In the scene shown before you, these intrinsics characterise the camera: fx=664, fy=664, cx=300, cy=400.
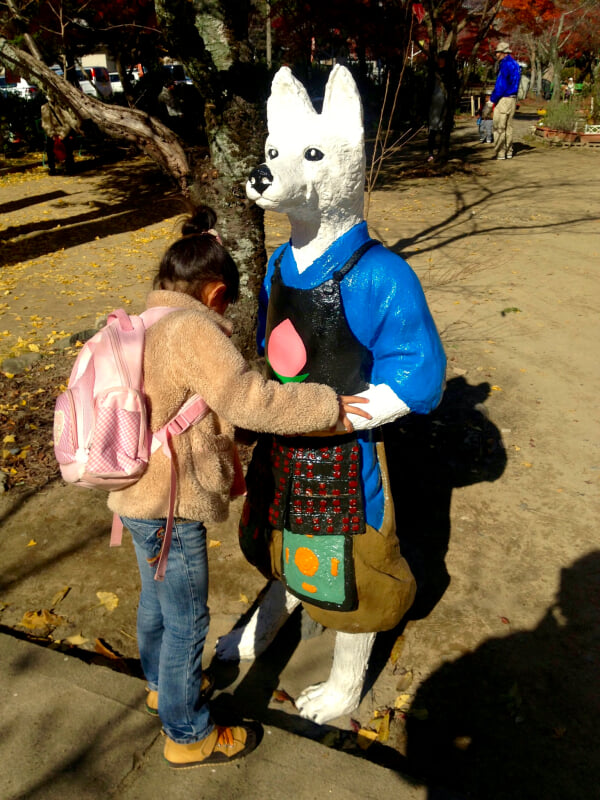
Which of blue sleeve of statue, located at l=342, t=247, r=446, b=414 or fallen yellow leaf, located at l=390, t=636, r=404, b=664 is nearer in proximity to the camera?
blue sleeve of statue, located at l=342, t=247, r=446, b=414

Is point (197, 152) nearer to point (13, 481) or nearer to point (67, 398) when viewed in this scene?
point (13, 481)

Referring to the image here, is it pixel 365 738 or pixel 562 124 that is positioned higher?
pixel 562 124

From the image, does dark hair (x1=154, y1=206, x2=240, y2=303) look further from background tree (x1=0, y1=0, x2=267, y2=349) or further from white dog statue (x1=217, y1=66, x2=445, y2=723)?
background tree (x1=0, y1=0, x2=267, y2=349)

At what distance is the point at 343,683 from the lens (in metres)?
2.37

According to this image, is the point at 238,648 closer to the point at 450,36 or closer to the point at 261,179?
the point at 261,179

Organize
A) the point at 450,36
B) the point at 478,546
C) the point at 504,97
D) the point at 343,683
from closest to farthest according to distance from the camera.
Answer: the point at 343,683, the point at 478,546, the point at 450,36, the point at 504,97

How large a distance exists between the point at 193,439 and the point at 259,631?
121 centimetres

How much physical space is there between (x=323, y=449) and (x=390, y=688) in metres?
1.14

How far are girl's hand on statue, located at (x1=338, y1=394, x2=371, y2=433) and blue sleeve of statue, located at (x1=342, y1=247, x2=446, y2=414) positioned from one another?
11cm

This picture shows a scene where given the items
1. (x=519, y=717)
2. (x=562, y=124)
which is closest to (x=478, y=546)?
(x=519, y=717)

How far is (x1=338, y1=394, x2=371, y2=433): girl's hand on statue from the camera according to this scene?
1.89 meters

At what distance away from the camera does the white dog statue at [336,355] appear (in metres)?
1.93

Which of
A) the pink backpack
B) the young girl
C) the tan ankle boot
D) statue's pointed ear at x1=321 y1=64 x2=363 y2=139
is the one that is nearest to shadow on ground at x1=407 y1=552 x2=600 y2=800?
the tan ankle boot

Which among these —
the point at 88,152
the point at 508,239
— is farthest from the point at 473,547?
the point at 88,152
